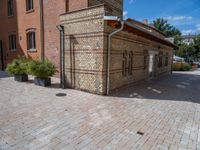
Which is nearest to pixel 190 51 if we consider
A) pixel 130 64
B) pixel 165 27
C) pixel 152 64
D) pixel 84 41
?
pixel 165 27

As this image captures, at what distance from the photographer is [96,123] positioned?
371 cm

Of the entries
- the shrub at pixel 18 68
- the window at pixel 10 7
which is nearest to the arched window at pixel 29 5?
the window at pixel 10 7

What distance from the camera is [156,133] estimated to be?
3.33 meters

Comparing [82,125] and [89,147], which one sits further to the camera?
[82,125]

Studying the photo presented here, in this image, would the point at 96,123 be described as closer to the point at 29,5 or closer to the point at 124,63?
the point at 124,63

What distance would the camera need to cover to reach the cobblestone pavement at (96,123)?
2875 mm

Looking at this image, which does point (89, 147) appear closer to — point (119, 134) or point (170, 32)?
point (119, 134)

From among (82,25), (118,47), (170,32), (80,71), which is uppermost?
(170,32)

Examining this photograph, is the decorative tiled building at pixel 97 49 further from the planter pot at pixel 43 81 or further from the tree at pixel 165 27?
the tree at pixel 165 27

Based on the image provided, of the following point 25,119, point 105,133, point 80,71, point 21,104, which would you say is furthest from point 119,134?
point 80,71

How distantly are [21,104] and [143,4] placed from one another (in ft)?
40.1

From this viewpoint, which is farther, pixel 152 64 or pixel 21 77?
pixel 152 64

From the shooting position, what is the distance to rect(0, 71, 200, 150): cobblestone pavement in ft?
9.43

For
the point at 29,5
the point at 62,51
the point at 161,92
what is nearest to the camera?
the point at 62,51
